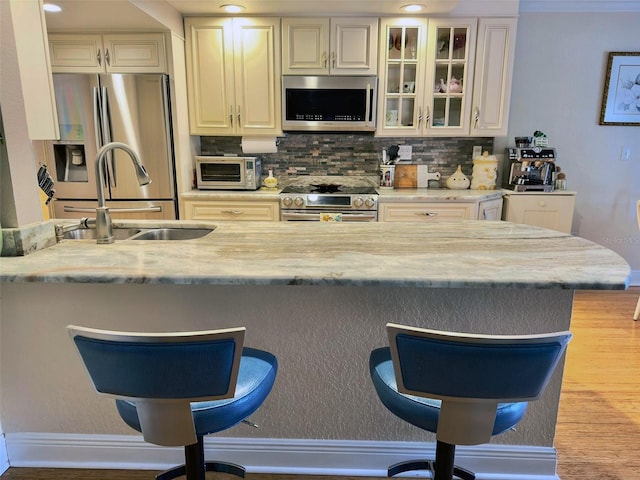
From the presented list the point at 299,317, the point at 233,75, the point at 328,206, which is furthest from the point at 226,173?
the point at 299,317

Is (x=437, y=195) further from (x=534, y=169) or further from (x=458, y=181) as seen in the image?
(x=534, y=169)

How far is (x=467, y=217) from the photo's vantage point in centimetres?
346

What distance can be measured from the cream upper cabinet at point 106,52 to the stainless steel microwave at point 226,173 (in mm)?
862

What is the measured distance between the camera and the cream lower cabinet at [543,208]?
3537 millimetres

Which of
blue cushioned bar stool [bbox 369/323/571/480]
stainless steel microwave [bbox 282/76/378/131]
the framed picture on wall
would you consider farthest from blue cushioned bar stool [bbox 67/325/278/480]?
the framed picture on wall

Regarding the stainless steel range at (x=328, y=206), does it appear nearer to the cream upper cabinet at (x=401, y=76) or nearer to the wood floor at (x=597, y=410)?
the cream upper cabinet at (x=401, y=76)

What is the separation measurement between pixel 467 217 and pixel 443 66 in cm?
128

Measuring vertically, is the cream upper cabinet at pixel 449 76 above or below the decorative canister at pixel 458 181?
above

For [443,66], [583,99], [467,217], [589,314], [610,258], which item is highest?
[443,66]

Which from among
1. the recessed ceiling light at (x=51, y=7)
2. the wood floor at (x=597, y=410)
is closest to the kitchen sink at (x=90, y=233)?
the wood floor at (x=597, y=410)

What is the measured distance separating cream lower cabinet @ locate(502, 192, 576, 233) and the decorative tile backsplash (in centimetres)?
57

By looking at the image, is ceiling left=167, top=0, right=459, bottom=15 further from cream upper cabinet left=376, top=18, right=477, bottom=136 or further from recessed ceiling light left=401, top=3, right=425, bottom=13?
cream upper cabinet left=376, top=18, right=477, bottom=136

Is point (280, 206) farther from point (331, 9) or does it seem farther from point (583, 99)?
point (583, 99)

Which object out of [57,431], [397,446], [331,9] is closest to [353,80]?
[331,9]
